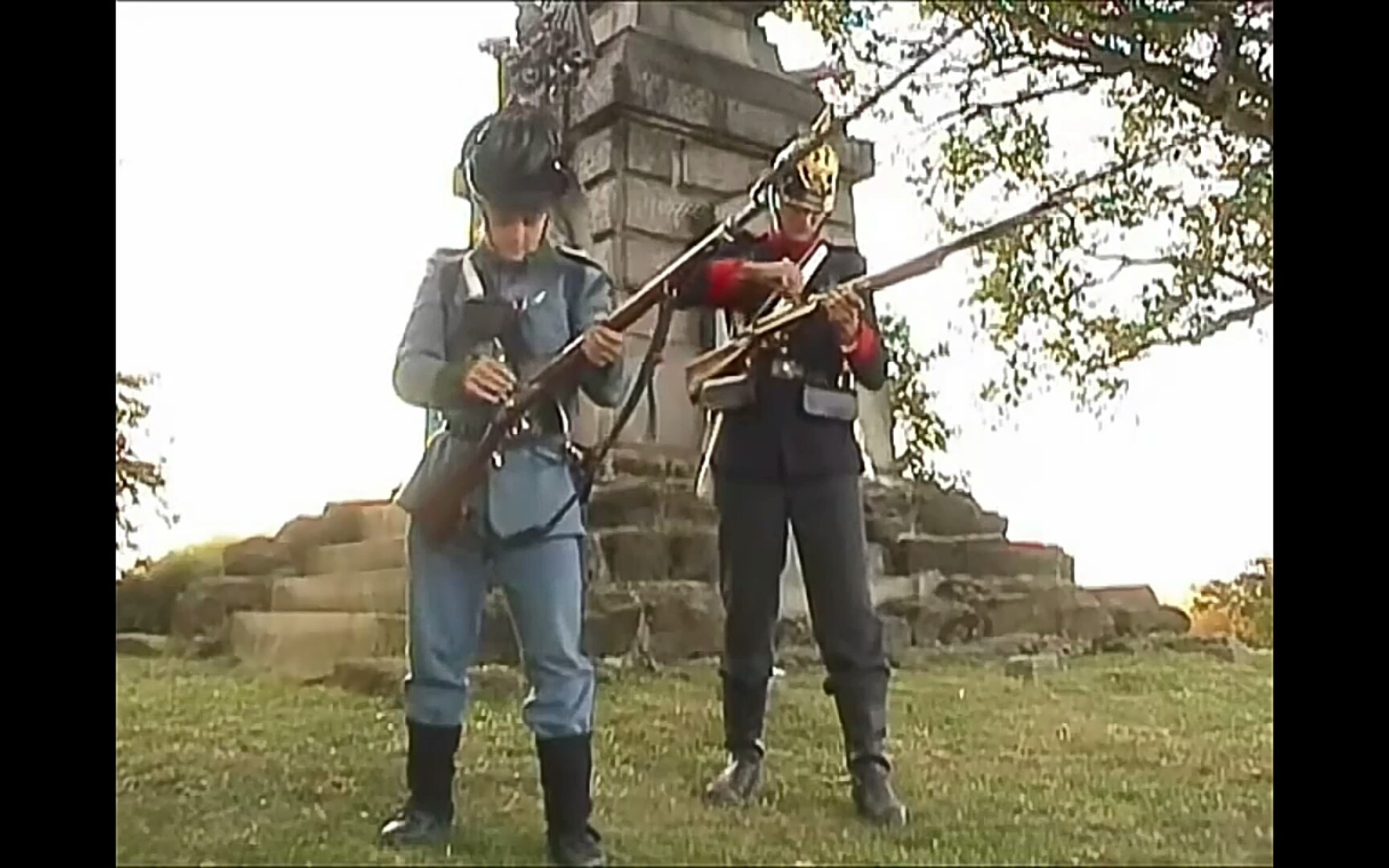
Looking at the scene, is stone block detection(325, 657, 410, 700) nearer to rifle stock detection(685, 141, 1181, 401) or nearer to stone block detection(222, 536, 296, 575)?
stone block detection(222, 536, 296, 575)

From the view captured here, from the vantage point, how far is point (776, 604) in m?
1.31

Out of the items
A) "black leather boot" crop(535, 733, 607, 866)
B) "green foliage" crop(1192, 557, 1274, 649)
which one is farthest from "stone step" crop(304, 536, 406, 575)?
"green foliage" crop(1192, 557, 1274, 649)

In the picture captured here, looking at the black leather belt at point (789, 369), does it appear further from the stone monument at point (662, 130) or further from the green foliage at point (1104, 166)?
the green foliage at point (1104, 166)

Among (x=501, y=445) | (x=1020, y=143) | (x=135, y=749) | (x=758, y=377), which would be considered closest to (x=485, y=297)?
(x=501, y=445)

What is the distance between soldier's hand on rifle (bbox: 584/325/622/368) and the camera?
125 centimetres

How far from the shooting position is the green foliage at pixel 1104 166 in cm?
148

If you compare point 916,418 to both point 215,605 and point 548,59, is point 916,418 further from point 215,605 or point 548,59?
point 215,605

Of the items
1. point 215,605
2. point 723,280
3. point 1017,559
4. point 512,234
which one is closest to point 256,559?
point 215,605

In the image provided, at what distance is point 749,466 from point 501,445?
0.22 meters

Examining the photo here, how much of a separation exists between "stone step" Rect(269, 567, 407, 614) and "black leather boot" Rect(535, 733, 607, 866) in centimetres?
19

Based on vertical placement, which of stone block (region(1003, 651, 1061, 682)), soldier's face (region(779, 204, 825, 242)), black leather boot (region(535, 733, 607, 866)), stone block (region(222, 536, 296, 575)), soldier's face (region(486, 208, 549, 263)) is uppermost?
soldier's face (region(779, 204, 825, 242))

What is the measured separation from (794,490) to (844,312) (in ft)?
0.52

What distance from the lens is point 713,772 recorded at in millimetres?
1294
